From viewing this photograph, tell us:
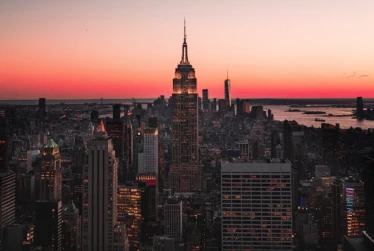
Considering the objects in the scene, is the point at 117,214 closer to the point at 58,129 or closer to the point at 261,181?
the point at 58,129

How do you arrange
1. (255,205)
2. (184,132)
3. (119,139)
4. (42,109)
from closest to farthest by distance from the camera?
(42,109) → (255,205) → (119,139) → (184,132)

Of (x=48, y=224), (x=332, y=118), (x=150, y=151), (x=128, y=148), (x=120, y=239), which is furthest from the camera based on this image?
(x=150, y=151)

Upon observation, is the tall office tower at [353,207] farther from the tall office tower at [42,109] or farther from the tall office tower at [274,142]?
Answer: the tall office tower at [42,109]

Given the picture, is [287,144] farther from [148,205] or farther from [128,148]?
[128,148]

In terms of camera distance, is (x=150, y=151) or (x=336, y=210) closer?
(x=336, y=210)

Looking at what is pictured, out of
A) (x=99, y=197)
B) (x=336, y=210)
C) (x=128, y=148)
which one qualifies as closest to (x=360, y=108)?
(x=336, y=210)

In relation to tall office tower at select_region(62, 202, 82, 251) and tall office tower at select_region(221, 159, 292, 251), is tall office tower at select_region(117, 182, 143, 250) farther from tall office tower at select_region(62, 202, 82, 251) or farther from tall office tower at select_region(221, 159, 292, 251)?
tall office tower at select_region(221, 159, 292, 251)

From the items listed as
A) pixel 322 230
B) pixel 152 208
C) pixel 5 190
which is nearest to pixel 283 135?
pixel 322 230
